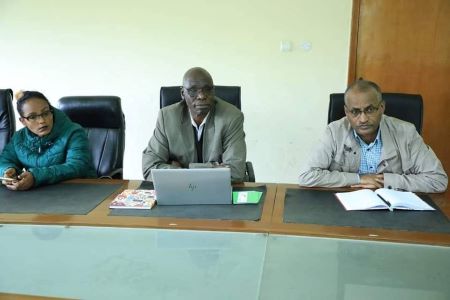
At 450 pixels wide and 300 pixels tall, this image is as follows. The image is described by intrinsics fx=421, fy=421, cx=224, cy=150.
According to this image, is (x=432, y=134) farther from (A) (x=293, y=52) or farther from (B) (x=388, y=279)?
(B) (x=388, y=279)

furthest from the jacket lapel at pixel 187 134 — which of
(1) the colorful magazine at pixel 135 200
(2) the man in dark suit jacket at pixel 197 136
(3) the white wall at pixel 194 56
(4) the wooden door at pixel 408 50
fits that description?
(4) the wooden door at pixel 408 50

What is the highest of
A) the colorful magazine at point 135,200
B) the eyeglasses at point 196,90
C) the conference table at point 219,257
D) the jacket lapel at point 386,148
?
the eyeglasses at point 196,90

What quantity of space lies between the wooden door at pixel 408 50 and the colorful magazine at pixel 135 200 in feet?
6.87

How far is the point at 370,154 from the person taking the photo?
193cm

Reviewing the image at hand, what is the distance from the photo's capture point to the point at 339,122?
198cm

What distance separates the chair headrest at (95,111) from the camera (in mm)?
2375

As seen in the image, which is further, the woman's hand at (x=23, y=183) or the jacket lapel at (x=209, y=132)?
the jacket lapel at (x=209, y=132)

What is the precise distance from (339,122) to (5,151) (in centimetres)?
166

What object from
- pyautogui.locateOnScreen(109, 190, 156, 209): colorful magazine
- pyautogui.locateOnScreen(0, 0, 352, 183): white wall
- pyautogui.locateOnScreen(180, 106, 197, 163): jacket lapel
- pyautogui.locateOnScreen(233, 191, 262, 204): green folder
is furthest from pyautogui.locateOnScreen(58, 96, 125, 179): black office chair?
pyautogui.locateOnScreen(0, 0, 352, 183): white wall

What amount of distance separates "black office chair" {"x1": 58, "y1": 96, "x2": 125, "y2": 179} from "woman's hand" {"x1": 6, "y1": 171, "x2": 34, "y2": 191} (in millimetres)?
540

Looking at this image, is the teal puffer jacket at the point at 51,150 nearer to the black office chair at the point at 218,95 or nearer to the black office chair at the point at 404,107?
the black office chair at the point at 218,95

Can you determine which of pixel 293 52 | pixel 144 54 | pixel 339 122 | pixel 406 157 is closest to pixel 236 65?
pixel 293 52

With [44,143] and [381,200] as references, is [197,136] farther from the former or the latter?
[381,200]

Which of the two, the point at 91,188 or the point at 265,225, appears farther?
the point at 91,188
